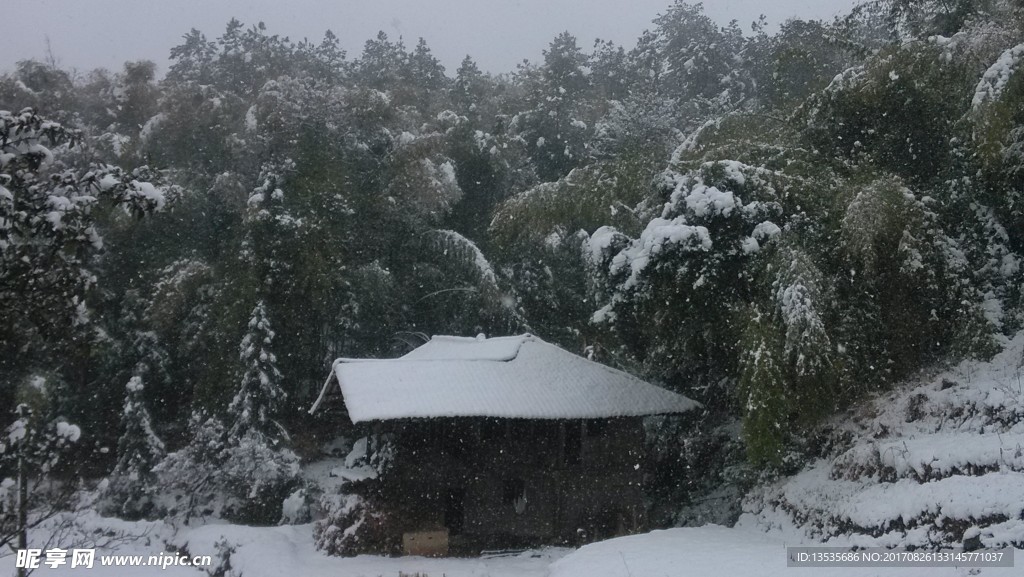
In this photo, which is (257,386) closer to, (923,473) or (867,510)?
(867,510)

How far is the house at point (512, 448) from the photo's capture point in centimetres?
1612

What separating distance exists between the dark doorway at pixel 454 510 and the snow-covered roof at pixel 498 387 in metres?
2.37

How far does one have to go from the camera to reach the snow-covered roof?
599 inches

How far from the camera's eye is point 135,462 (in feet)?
→ 75.1

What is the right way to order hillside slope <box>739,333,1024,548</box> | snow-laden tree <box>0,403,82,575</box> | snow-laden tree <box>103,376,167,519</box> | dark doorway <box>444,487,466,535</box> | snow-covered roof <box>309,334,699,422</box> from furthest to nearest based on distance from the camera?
snow-laden tree <box>103,376,167,519</box>, dark doorway <box>444,487,466,535</box>, snow-covered roof <box>309,334,699,422</box>, hillside slope <box>739,333,1024,548</box>, snow-laden tree <box>0,403,82,575</box>

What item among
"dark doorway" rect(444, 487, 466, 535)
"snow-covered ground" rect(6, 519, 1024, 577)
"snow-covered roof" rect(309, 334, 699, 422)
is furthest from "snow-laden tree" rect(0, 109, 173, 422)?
"dark doorway" rect(444, 487, 466, 535)

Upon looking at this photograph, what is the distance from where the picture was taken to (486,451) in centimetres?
1648

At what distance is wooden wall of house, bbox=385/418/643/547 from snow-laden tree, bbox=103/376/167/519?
10.1 m

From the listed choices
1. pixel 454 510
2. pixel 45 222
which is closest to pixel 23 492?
pixel 45 222

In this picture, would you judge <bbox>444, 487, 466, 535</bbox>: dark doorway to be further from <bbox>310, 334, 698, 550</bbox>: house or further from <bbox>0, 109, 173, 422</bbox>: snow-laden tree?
<bbox>0, 109, 173, 422</bbox>: snow-laden tree

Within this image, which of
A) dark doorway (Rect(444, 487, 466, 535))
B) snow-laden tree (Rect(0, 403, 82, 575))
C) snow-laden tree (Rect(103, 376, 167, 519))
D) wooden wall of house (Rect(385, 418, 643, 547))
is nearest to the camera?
snow-laden tree (Rect(0, 403, 82, 575))

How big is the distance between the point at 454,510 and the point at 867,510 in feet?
28.8

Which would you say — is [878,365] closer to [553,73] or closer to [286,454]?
Result: [286,454]

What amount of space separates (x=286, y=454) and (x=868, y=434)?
52.0 ft
